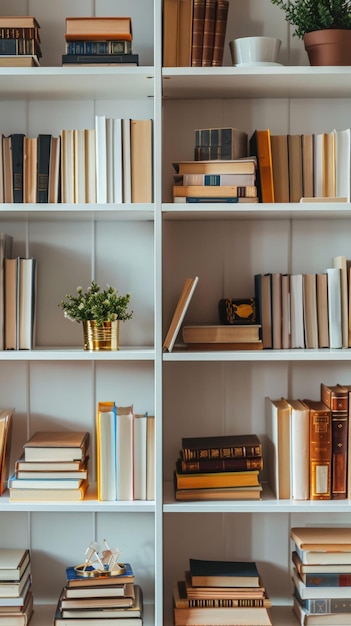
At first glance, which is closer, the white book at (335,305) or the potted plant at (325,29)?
the potted plant at (325,29)

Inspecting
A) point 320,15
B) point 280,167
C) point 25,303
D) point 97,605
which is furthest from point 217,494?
point 320,15

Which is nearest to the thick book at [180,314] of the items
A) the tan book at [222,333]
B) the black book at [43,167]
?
the tan book at [222,333]

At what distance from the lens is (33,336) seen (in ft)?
7.06

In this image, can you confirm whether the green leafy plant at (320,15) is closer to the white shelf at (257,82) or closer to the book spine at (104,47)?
the white shelf at (257,82)

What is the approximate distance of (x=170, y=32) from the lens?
200 centimetres

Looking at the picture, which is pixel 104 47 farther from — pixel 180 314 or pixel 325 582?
pixel 325 582

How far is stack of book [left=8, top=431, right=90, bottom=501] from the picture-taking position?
2049 millimetres

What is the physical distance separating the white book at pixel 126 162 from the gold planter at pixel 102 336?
13.3 inches

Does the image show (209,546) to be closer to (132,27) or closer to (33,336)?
(33,336)

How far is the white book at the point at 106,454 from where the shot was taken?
2.02 meters

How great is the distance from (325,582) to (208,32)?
1.47 metres

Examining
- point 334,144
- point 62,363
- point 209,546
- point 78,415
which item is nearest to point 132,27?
point 334,144

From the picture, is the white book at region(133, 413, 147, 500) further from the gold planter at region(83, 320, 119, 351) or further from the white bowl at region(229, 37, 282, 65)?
the white bowl at region(229, 37, 282, 65)

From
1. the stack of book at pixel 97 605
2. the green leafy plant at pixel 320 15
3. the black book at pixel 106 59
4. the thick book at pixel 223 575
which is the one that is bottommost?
the stack of book at pixel 97 605
